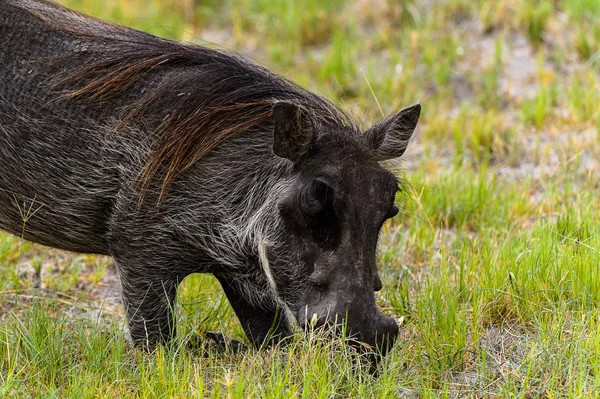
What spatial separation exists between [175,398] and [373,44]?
17.8 feet

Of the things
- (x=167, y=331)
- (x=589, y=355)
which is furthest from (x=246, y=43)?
(x=589, y=355)

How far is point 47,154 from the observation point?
4.43 metres

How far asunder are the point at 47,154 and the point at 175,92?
58 centimetres

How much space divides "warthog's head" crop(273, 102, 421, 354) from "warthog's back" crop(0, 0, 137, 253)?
79 centimetres

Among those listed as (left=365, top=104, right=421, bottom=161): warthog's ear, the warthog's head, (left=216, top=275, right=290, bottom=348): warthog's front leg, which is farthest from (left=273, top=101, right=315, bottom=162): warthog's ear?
(left=216, top=275, right=290, bottom=348): warthog's front leg

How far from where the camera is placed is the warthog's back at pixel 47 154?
14.5 ft

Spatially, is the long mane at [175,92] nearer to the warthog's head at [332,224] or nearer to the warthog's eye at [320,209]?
the warthog's head at [332,224]

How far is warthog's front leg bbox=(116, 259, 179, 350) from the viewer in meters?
4.32

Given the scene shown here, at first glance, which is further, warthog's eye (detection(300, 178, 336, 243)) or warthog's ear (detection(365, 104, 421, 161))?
warthog's ear (detection(365, 104, 421, 161))

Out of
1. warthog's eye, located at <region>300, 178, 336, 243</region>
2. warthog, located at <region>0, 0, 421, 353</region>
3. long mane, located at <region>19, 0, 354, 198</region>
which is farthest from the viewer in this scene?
long mane, located at <region>19, 0, 354, 198</region>

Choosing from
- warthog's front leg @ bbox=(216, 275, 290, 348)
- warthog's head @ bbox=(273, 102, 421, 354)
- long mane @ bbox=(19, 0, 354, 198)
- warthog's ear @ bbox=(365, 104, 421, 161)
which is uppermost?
long mane @ bbox=(19, 0, 354, 198)

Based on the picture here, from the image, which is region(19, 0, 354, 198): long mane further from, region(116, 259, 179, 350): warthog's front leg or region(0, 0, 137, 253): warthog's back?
region(116, 259, 179, 350): warthog's front leg

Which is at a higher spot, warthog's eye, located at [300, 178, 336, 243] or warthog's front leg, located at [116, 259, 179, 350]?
warthog's eye, located at [300, 178, 336, 243]

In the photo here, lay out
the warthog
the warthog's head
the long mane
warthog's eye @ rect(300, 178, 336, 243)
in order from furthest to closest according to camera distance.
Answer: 1. the long mane
2. the warthog
3. warthog's eye @ rect(300, 178, 336, 243)
4. the warthog's head
